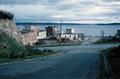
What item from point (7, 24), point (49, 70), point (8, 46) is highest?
point (7, 24)

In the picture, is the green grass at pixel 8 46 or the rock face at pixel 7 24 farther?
the rock face at pixel 7 24

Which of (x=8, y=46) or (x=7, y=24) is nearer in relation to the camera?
(x=8, y=46)

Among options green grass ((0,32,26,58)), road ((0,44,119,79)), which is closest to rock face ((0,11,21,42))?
green grass ((0,32,26,58))

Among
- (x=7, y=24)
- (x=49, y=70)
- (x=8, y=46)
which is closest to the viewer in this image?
(x=49, y=70)

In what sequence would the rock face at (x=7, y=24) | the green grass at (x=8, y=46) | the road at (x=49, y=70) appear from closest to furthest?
1. the road at (x=49, y=70)
2. the green grass at (x=8, y=46)
3. the rock face at (x=7, y=24)

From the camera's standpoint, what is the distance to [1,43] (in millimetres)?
40500

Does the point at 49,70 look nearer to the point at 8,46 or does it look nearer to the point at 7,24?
the point at 8,46

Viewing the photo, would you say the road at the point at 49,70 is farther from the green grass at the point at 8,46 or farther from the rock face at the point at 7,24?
the rock face at the point at 7,24

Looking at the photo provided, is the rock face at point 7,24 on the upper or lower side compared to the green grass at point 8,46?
upper

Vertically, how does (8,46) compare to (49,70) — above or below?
above

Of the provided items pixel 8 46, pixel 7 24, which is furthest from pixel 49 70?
pixel 7 24

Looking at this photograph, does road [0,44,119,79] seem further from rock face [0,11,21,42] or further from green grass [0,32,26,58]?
rock face [0,11,21,42]

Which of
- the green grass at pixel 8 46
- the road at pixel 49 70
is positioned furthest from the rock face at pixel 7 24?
the road at pixel 49 70

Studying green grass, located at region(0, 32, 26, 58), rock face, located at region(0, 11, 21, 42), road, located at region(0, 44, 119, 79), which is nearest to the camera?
road, located at region(0, 44, 119, 79)
